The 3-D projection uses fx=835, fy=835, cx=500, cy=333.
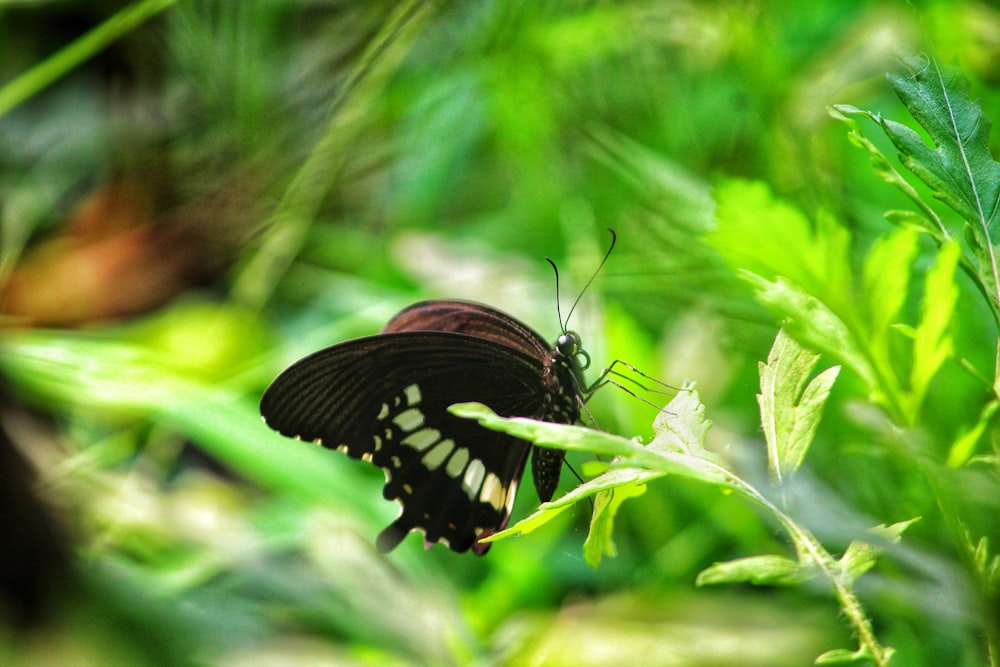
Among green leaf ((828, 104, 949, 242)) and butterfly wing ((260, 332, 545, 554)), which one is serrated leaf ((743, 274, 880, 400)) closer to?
green leaf ((828, 104, 949, 242))

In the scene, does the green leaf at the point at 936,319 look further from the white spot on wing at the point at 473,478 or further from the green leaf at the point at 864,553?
the white spot on wing at the point at 473,478

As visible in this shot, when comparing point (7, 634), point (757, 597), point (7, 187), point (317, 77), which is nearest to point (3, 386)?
point (7, 187)

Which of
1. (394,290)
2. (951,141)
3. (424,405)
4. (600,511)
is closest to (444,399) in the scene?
(424,405)

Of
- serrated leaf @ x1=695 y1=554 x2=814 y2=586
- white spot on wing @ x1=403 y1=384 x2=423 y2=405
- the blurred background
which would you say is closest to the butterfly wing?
white spot on wing @ x1=403 y1=384 x2=423 y2=405

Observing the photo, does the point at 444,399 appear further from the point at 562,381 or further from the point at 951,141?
the point at 951,141

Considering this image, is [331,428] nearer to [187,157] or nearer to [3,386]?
[3,386]

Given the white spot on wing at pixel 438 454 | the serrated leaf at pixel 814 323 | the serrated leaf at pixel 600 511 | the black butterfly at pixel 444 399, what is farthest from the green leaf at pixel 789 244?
the white spot on wing at pixel 438 454
